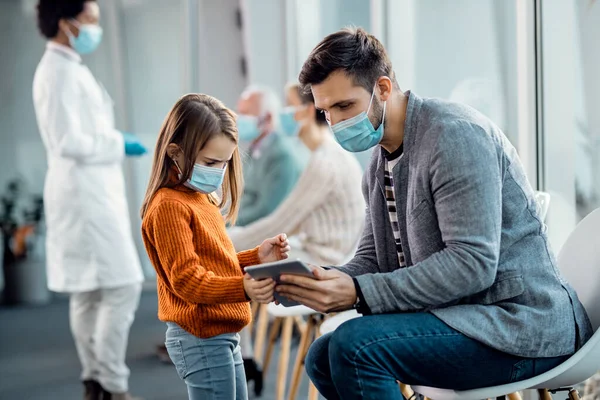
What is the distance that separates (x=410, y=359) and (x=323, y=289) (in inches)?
7.9

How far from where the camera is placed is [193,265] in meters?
1.68

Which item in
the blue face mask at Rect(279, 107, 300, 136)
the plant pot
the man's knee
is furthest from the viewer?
the plant pot

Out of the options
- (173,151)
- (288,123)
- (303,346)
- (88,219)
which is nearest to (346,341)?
(173,151)

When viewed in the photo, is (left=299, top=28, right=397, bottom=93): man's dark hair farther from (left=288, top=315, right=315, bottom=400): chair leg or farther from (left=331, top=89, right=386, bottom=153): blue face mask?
(left=288, top=315, right=315, bottom=400): chair leg

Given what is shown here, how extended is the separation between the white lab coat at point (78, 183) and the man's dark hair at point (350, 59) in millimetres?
1565

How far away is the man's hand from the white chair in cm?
25

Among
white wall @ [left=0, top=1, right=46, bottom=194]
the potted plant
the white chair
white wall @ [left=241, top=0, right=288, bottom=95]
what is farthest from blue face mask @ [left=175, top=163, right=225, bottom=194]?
white wall @ [left=0, top=1, right=46, bottom=194]

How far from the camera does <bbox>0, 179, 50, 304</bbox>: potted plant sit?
20.2 ft

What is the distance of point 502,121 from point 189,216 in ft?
4.74

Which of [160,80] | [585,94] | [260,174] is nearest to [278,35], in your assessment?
[160,80]

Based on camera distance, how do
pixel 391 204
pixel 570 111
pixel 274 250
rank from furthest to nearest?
pixel 570 111 < pixel 274 250 < pixel 391 204

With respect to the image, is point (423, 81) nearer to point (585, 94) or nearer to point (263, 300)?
point (585, 94)

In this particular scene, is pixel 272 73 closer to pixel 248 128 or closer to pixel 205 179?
pixel 248 128

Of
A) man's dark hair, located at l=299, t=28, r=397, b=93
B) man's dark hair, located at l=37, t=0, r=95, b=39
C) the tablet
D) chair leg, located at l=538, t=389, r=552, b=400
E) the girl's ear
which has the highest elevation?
man's dark hair, located at l=37, t=0, r=95, b=39
